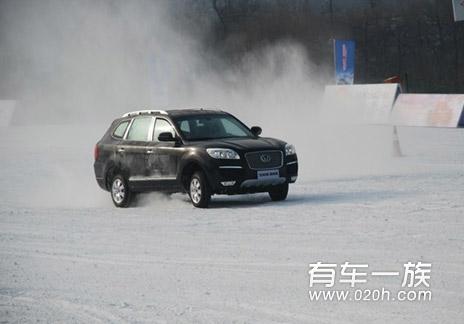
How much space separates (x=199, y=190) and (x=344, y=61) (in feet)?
79.5

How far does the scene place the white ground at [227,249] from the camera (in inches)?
390

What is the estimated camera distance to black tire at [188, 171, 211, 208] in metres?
18.2

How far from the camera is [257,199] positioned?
1995cm

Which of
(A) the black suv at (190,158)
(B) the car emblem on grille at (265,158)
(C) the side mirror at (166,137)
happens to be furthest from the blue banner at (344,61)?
(B) the car emblem on grille at (265,158)

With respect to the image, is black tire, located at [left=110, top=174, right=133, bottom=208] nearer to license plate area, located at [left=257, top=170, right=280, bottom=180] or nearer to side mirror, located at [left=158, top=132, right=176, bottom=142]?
side mirror, located at [left=158, top=132, right=176, bottom=142]

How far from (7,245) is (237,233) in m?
2.75

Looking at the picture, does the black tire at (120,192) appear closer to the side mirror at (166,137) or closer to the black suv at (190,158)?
the black suv at (190,158)

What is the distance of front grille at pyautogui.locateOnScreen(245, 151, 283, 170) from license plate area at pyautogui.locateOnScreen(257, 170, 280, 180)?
62 millimetres

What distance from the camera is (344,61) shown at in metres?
41.8

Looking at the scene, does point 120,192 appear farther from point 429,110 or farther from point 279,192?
point 429,110

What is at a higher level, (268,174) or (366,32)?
(268,174)

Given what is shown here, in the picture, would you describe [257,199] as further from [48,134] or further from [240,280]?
[48,134]

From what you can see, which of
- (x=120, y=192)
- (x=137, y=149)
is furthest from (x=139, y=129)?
(x=120, y=192)

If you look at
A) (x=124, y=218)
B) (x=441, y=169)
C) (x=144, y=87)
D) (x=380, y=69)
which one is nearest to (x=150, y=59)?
(x=441, y=169)
